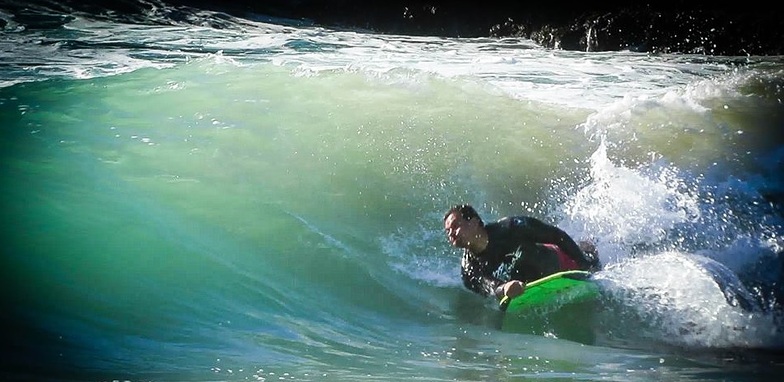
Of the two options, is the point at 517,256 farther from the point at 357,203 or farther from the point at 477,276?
the point at 357,203

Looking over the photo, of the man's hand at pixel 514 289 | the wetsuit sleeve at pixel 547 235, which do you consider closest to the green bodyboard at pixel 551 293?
the man's hand at pixel 514 289

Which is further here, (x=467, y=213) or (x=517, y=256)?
(x=467, y=213)

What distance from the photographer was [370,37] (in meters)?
6.14

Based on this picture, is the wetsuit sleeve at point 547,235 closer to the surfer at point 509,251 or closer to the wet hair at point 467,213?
the surfer at point 509,251

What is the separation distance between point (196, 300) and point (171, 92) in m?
1.70

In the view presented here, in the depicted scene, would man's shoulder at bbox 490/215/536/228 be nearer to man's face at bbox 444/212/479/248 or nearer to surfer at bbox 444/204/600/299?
surfer at bbox 444/204/600/299

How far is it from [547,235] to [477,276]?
39cm

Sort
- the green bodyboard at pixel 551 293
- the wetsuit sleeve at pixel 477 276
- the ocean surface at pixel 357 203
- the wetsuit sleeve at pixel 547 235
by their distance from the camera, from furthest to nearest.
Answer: the wetsuit sleeve at pixel 547 235 → the wetsuit sleeve at pixel 477 276 → the green bodyboard at pixel 551 293 → the ocean surface at pixel 357 203

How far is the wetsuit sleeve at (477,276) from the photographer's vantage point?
3408 millimetres

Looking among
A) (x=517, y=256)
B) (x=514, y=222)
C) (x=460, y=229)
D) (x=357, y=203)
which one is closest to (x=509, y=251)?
(x=517, y=256)

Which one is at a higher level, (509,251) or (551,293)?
(509,251)

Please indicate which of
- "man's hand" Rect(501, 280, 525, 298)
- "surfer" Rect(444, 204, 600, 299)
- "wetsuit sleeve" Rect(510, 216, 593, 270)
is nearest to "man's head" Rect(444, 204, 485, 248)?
"surfer" Rect(444, 204, 600, 299)

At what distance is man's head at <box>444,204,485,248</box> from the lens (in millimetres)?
3535

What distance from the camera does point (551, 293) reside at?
10.6 feet
